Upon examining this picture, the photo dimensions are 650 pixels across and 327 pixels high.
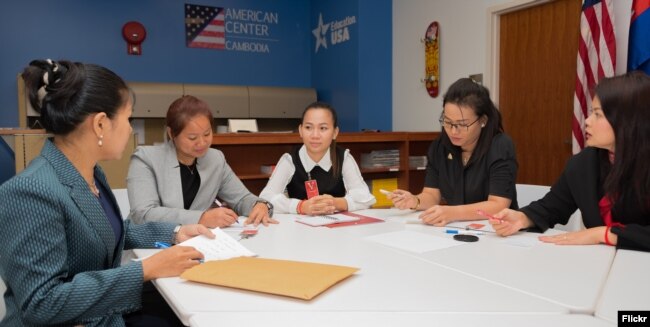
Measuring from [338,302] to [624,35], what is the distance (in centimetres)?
333

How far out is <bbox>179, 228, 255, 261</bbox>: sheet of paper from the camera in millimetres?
1406

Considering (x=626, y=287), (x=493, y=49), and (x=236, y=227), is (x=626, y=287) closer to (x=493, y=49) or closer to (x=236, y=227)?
(x=236, y=227)

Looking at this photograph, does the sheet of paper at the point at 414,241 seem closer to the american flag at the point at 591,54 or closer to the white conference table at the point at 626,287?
the white conference table at the point at 626,287

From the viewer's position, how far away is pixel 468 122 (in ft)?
7.19

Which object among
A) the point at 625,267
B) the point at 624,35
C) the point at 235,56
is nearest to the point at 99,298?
the point at 625,267

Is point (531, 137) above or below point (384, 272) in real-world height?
above

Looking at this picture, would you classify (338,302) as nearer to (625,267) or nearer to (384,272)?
(384,272)

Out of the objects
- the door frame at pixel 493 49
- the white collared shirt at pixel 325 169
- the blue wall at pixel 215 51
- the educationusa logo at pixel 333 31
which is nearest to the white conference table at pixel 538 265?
the white collared shirt at pixel 325 169

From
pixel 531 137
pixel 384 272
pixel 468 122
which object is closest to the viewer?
pixel 384 272

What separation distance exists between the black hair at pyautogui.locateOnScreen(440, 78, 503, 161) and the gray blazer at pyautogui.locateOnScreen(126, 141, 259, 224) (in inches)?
40.3

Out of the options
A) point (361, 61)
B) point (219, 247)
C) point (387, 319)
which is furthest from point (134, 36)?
point (387, 319)

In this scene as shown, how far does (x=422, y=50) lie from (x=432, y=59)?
0.21 metres

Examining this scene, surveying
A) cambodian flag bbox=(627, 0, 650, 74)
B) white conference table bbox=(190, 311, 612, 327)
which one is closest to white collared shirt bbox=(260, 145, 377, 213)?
white conference table bbox=(190, 311, 612, 327)

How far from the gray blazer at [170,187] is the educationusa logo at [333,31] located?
3.68 m
